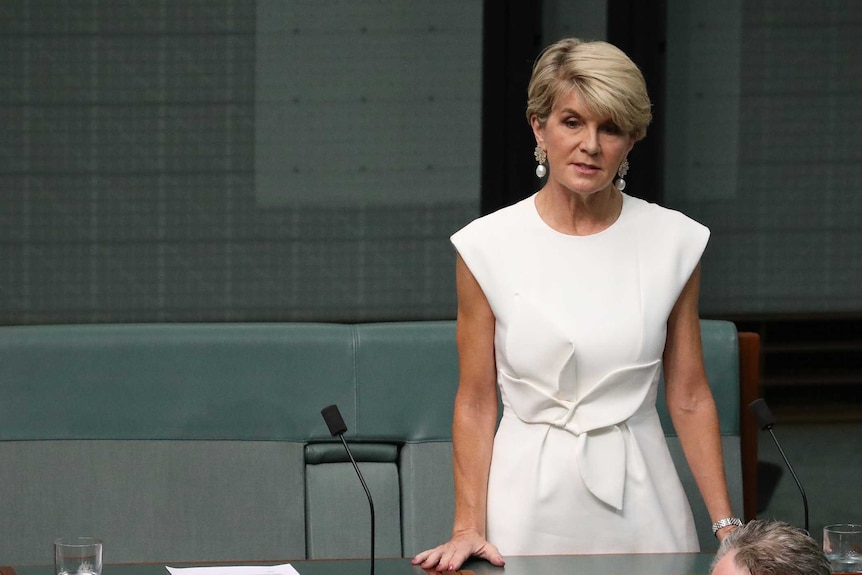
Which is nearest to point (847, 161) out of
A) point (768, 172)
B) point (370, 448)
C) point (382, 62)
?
point (768, 172)

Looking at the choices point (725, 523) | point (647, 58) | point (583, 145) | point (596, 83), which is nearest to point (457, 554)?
point (725, 523)

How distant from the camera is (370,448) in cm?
331

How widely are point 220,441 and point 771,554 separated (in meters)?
1.87

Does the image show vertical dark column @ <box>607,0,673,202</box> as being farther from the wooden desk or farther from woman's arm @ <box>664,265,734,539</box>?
the wooden desk

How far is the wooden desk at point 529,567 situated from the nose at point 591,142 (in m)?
0.69

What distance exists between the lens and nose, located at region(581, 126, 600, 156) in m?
2.38

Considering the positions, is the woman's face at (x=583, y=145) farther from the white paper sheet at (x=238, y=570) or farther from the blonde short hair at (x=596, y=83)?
the white paper sheet at (x=238, y=570)

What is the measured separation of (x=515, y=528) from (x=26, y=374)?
53.2 inches

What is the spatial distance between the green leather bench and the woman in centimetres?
77

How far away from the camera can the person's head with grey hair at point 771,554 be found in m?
1.60

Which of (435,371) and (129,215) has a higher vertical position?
(129,215)

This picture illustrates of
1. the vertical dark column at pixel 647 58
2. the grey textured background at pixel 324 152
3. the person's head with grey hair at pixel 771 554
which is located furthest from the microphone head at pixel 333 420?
the vertical dark column at pixel 647 58

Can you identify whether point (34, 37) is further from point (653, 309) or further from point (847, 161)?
point (847, 161)

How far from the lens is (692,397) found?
2.51 metres
